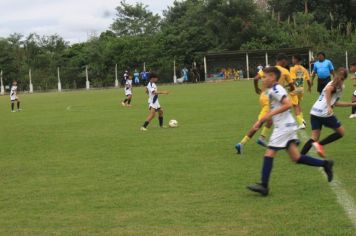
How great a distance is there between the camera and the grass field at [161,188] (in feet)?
19.6

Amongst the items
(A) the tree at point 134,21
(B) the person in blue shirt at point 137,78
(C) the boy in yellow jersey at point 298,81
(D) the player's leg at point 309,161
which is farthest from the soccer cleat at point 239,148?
(A) the tree at point 134,21

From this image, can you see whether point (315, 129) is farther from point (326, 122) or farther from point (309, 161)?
point (309, 161)

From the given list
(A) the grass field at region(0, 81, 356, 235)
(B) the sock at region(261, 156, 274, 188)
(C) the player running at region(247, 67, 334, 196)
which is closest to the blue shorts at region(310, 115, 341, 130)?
(A) the grass field at region(0, 81, 356, 235)

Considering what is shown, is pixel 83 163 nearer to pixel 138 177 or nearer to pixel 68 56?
pixel 138 177

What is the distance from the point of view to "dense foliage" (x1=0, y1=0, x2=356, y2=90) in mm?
63594

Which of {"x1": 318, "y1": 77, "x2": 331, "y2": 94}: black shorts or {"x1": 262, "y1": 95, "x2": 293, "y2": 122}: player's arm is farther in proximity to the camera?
{"x1": 318, "y1": 77, "x2": 331, "y2": 94}: black shorts

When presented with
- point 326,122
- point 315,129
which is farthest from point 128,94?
point 326,122

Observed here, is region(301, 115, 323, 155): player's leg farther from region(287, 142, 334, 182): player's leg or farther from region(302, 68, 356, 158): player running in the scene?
region(287, 142, 334, 182): player's leg

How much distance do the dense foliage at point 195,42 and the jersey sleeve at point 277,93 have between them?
52.7 meters

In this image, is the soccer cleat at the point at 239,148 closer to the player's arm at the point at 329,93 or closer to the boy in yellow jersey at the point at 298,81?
the player's arm at the point at 329,93

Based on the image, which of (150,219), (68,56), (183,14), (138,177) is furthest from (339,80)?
(183,14)

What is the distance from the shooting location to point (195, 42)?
65188 millimetres

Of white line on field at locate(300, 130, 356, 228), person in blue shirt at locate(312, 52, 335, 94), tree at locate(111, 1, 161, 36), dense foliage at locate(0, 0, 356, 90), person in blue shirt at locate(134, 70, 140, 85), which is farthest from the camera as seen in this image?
tree at locate(111, 1, 161, 36)

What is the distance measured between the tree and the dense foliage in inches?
543
